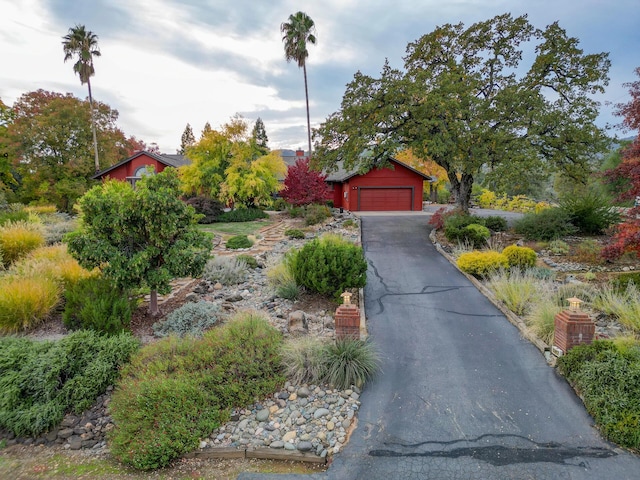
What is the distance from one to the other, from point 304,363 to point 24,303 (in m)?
5.52

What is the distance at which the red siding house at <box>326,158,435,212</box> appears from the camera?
83.0 ft

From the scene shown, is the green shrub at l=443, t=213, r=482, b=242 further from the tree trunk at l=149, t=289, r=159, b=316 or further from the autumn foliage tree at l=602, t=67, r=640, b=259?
the tree trunk at l=149, t=289, r=159, b=316

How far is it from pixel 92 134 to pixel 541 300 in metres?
34.6

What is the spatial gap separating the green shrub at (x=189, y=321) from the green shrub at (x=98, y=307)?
25.6 inches

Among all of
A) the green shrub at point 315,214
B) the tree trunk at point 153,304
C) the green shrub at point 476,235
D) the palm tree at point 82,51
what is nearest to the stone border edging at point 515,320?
the green shrub at point 476,235

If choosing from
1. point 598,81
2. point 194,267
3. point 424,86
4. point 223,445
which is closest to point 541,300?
point 223,445

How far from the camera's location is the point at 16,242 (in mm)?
10133

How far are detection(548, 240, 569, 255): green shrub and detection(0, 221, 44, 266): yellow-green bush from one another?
16671 millimetres

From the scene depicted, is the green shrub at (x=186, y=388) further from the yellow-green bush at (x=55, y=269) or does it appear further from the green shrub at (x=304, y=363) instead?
the yellow-green bush at (x=55, y=269)

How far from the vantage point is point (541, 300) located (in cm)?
751

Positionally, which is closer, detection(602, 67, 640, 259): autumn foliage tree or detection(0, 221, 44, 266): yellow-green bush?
detection(602, 67, 640, 259): autumn foliage tree

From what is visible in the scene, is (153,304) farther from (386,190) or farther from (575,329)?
(386,190)

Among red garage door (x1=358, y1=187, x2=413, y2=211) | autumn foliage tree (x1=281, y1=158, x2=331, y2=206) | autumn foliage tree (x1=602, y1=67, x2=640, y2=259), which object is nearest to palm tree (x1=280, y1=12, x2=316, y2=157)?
red garage door (x1=358, y1=187, x2=413, y2=211)

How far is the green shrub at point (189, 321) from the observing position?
6672mm
